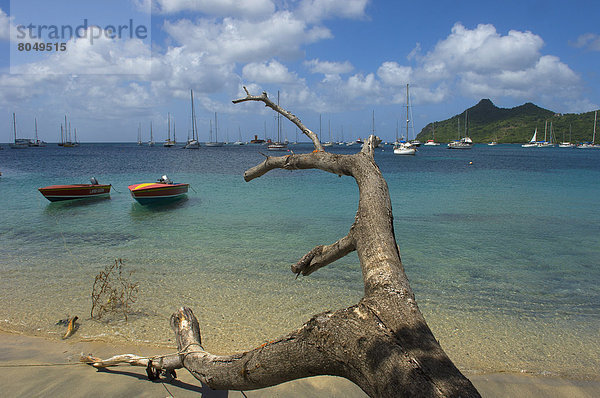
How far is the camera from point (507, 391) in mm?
4633

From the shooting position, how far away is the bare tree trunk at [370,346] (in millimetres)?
1630

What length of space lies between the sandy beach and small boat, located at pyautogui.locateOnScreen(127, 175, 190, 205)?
14.4m

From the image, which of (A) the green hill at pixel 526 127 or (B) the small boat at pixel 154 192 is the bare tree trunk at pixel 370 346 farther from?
(A) the green hill at pixel 526 127

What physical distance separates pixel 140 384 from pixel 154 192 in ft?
53.1

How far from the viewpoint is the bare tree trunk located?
5.35 feet

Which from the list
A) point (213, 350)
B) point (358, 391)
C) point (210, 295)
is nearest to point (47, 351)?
point (213, 350)

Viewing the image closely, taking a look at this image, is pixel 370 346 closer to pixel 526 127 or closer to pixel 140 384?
pixel 140 384

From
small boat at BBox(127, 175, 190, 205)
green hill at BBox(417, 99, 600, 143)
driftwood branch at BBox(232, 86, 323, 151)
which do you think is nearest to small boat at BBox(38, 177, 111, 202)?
small boat at BBox(127, 175, 190, 205)

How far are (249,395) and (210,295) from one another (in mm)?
3685

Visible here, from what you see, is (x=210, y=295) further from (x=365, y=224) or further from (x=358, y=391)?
(x=365, y=224)

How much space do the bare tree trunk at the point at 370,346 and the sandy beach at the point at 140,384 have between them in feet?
5.93

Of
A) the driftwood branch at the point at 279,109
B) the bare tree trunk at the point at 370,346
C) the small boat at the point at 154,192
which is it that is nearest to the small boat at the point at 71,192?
the small boat at the point at 154,192

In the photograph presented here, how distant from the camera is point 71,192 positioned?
2036 centimetres

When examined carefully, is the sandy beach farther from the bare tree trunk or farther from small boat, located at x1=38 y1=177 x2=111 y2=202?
small boat, located at x1=38 y1=177 x2=111 y2=202
